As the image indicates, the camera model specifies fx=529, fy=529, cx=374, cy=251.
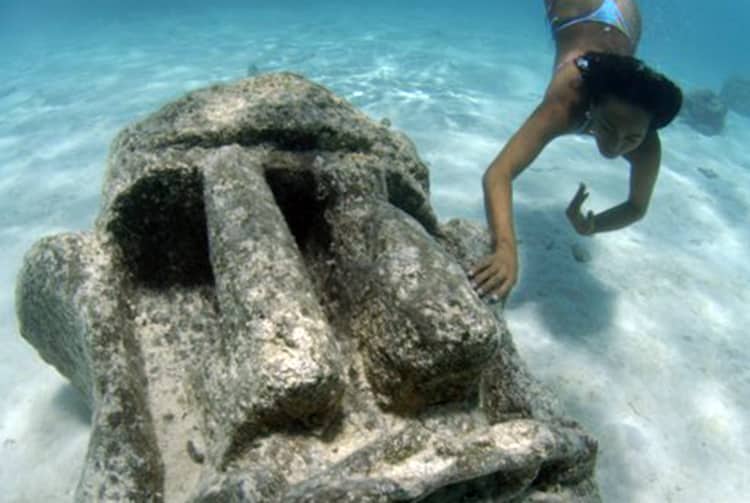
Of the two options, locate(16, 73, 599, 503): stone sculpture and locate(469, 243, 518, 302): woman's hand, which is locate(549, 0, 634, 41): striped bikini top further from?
locate(469, 243, 518, 302): woman's hand

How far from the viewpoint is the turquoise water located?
3865 mm

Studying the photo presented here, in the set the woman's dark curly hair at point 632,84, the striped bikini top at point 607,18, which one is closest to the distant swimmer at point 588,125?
the woman's dark curly hair at point 632,84

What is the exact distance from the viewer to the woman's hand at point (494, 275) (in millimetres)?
2846

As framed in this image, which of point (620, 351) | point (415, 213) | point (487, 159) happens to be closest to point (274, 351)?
point (415, 213)

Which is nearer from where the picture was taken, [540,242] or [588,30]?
[588,30]

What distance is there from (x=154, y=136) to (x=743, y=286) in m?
6.38

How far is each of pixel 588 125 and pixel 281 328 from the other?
3.51 m

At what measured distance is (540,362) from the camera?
175 inches

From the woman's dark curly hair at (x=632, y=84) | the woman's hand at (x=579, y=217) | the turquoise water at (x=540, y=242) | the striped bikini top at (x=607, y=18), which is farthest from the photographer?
the striped bikini top at (x=607, y=18)

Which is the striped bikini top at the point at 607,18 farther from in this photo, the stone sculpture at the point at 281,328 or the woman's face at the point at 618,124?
the stone sculpture at the point at 281,328

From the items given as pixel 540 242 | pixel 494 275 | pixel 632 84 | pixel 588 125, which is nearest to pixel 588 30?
pixel 588 125

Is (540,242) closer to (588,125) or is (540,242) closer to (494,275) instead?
(588,125)

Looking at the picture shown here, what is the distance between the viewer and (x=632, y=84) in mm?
3805

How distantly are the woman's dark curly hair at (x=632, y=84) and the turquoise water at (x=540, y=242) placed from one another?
2043 millimetres
